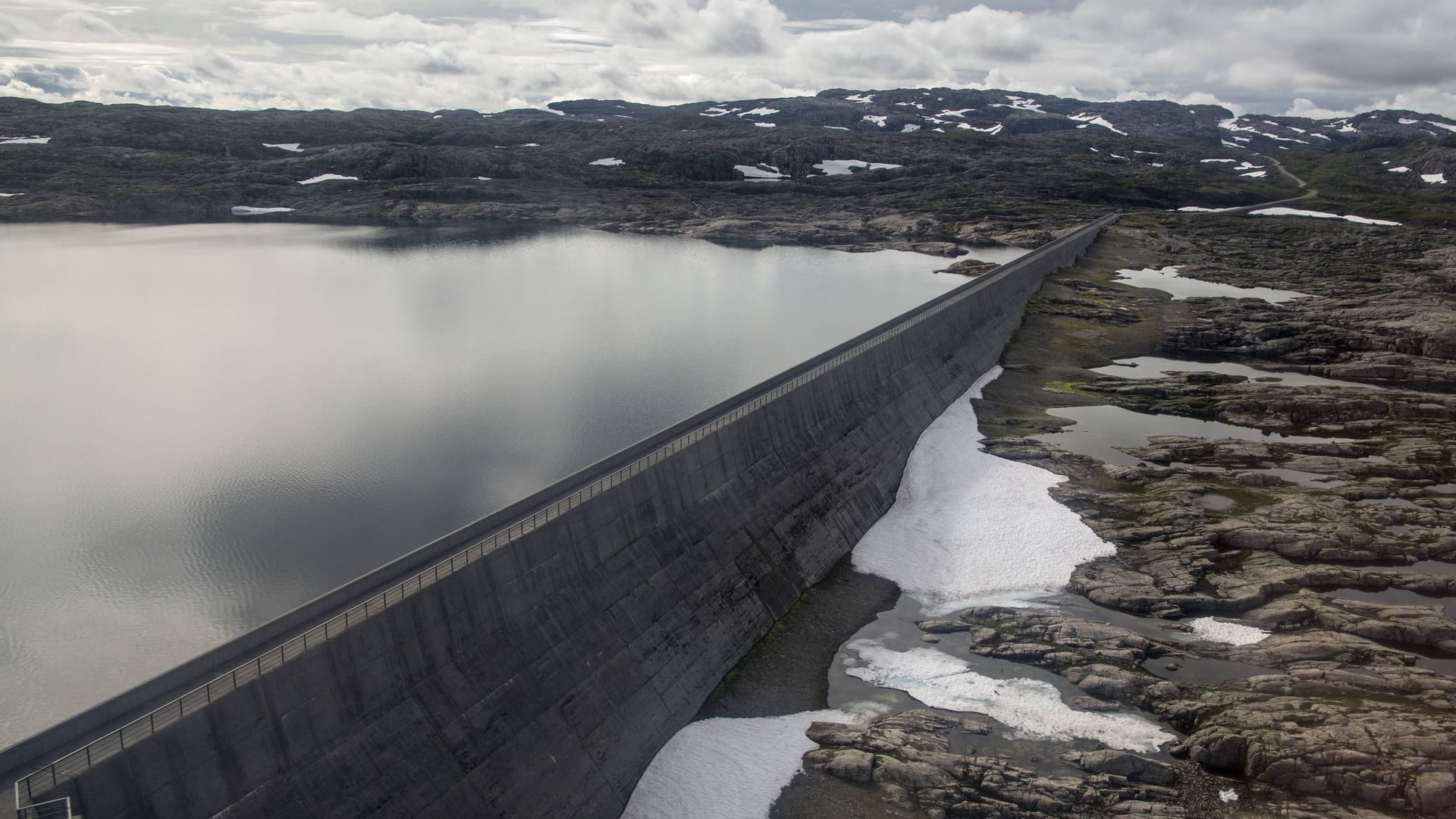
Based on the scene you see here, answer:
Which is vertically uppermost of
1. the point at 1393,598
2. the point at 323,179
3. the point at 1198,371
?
the point at 323,179

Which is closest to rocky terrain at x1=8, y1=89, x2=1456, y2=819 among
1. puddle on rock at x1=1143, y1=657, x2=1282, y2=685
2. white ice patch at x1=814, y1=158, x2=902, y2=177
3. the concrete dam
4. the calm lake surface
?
puddle on rock at x1=1143, y1=657, x2=1282, y2=685

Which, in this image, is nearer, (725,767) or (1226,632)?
(725,767)

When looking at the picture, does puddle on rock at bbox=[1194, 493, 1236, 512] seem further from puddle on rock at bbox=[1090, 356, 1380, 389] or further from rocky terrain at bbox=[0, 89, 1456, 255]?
rocky terrain at bbox=[0, 89, 1456, 255]

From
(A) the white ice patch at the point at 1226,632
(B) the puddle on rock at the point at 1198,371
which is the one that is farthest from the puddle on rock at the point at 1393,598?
(B) the puddle on rock at the point at 1198,371

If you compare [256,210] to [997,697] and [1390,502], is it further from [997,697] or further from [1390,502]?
[1390,502]

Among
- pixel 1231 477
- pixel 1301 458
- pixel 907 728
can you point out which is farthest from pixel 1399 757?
pixel 1301 458

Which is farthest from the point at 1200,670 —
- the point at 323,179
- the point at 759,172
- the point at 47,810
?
the point at 759,172

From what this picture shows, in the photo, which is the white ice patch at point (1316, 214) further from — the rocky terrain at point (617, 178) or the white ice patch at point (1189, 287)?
the white ice patch at point (1189, 287)

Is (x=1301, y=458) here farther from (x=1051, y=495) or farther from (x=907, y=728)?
(x=907, y=728)
